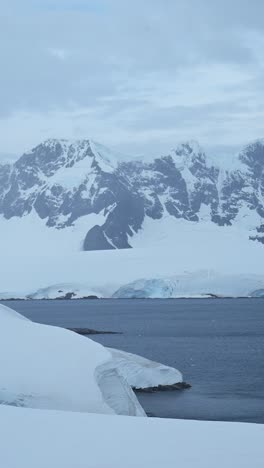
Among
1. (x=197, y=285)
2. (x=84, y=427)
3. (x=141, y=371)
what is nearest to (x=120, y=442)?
(x=84, y=427)

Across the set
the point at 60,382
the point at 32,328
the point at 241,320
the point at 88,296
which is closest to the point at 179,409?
the point at 32,328

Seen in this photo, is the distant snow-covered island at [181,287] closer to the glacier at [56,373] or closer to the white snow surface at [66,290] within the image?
the white snow surface at [66,290]

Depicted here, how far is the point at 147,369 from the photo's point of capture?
1185 inches

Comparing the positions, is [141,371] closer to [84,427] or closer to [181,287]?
[84,427]

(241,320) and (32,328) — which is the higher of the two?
(32,328)

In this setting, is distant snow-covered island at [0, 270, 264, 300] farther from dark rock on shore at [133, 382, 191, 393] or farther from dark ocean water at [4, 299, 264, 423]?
dark rock on shore at [133, 382, 191, 393]

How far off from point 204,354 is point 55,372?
30124 mm

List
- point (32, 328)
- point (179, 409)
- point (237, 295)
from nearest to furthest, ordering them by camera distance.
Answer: point (32, 328)
point (179, 409)
point (237, 295)

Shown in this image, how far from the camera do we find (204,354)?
46344 millimetres

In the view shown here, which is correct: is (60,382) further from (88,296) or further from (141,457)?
(88,296)

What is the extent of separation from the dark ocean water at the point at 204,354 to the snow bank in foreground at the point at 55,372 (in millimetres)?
6698

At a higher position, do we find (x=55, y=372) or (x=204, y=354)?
(x=55, y=372)

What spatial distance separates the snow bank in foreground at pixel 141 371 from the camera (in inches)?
1139

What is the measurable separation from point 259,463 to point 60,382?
7633 millimetres
